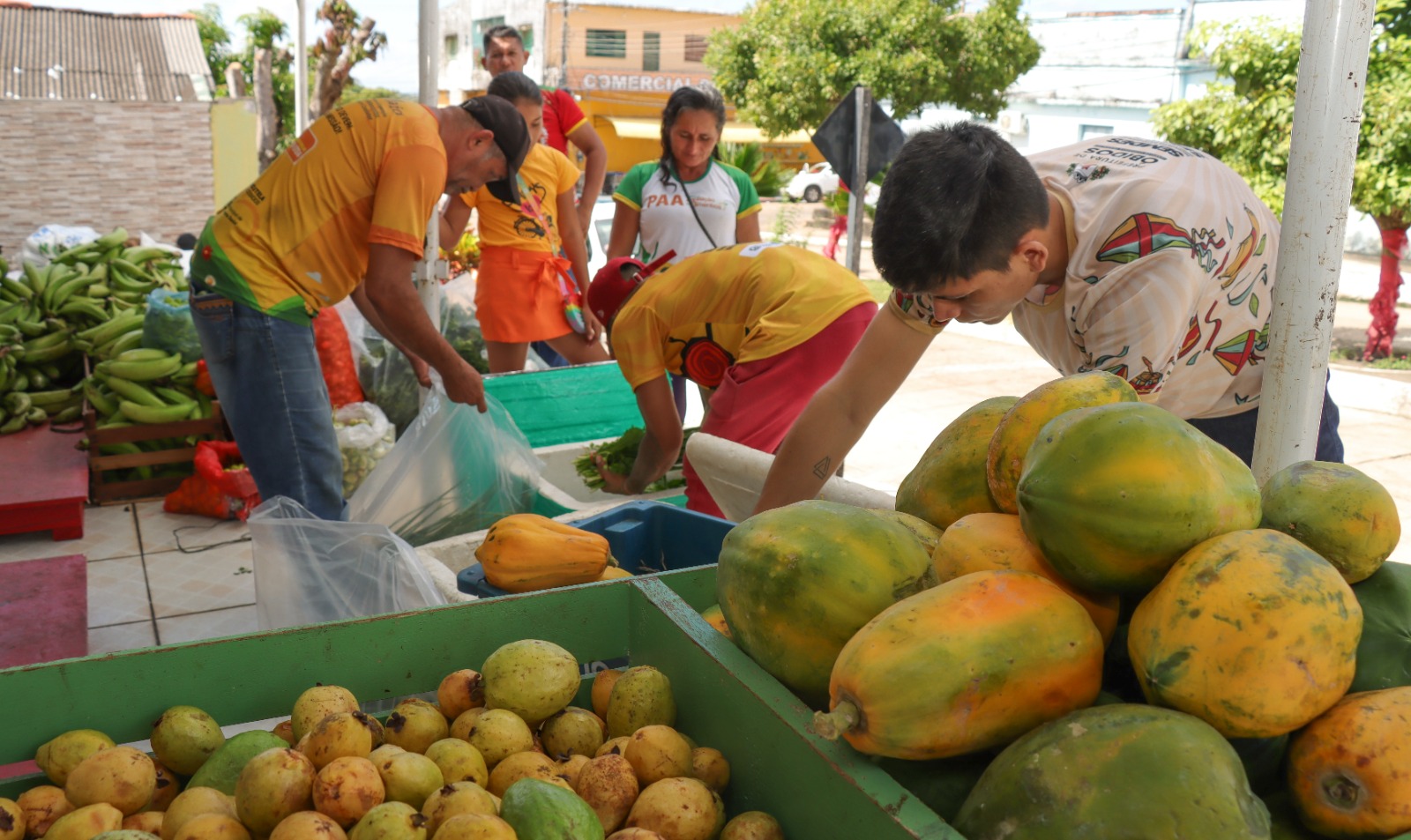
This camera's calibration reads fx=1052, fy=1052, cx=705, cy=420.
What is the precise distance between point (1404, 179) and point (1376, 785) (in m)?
8.85

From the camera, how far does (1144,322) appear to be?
186 cm

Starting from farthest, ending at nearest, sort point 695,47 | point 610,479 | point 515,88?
point 695,47 < point 515,88 < point 610,479

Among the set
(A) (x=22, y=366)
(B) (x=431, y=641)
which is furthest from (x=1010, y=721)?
(A) (x=22, y=366)

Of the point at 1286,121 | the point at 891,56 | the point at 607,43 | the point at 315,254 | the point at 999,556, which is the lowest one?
the point at 999,556

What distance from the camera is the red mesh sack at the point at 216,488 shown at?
15.5ft

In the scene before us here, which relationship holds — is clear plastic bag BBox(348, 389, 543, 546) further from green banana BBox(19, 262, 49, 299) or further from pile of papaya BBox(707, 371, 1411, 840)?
green banana BBox(19, 262, 49, 299)

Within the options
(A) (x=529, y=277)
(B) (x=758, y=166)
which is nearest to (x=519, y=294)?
(A) (x=529, y=277)

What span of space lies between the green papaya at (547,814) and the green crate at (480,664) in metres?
0.22

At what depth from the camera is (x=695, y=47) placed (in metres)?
39.2

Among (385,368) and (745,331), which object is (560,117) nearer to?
(385,368)

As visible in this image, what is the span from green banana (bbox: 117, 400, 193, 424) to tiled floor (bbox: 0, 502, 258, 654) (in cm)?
42

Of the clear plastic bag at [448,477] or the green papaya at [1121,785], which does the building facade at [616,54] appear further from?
the green papaya at [1121,785]

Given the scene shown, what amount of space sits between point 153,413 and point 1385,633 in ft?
16.8

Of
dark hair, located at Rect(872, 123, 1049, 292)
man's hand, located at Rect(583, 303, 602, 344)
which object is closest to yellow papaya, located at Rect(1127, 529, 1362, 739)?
dark hair, located at Rect(872, 123, 1049, 292)
